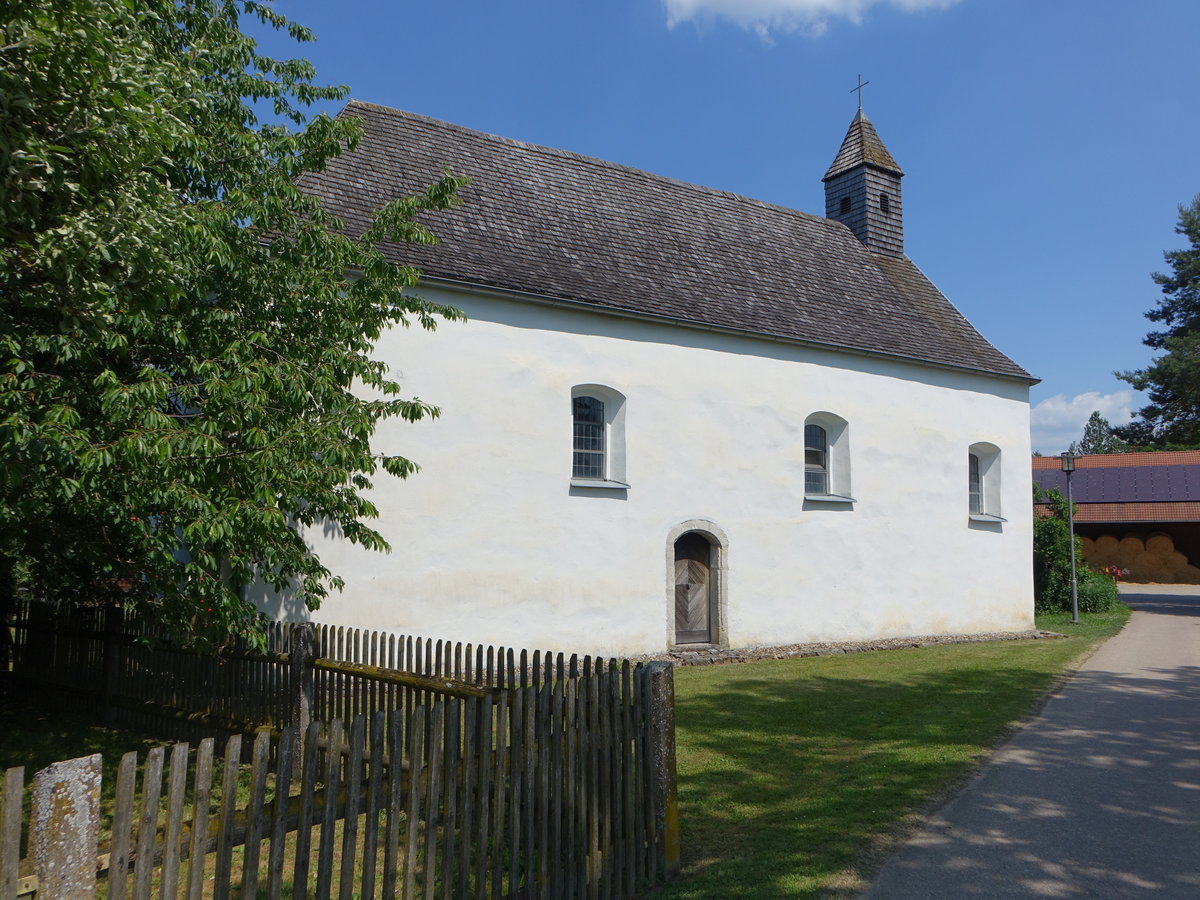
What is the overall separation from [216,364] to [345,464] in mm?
1114

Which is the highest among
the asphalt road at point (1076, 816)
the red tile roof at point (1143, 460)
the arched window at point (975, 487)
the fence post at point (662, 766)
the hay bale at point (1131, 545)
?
the red tile roof at point (1143, 460)

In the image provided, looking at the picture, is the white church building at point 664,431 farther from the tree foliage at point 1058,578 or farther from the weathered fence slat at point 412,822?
the weathered fence slat at point 412,822

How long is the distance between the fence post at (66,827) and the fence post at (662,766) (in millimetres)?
3014

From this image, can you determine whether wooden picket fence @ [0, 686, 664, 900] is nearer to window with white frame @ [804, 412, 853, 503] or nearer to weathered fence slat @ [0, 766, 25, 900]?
weathered fence slat @ [0, 766, 25, 900]

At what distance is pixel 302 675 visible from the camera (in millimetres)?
7340

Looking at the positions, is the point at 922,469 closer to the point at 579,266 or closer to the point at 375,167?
the point at 579,266

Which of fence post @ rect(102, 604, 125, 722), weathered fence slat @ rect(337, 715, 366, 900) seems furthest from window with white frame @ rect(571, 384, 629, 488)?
weathered fence slat @ rect(337, 715, 366, 900)

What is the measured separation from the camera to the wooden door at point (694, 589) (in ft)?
48.6

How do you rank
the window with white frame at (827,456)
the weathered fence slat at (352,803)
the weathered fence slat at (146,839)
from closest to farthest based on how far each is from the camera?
the weathered fence slat at (146,839) < the weathered fence slat at (352,803) < the window with white frame at (827,456)

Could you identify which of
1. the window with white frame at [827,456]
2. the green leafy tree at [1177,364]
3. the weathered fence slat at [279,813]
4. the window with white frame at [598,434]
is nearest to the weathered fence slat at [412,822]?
the weathered fence slat at [279,813]

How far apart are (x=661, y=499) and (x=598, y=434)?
1.39 m

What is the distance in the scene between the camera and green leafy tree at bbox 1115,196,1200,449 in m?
30.1

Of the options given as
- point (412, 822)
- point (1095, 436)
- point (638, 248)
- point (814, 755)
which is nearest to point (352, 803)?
point (412, 822)

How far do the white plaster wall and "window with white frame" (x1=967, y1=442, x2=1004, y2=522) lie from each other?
20 centimetres
